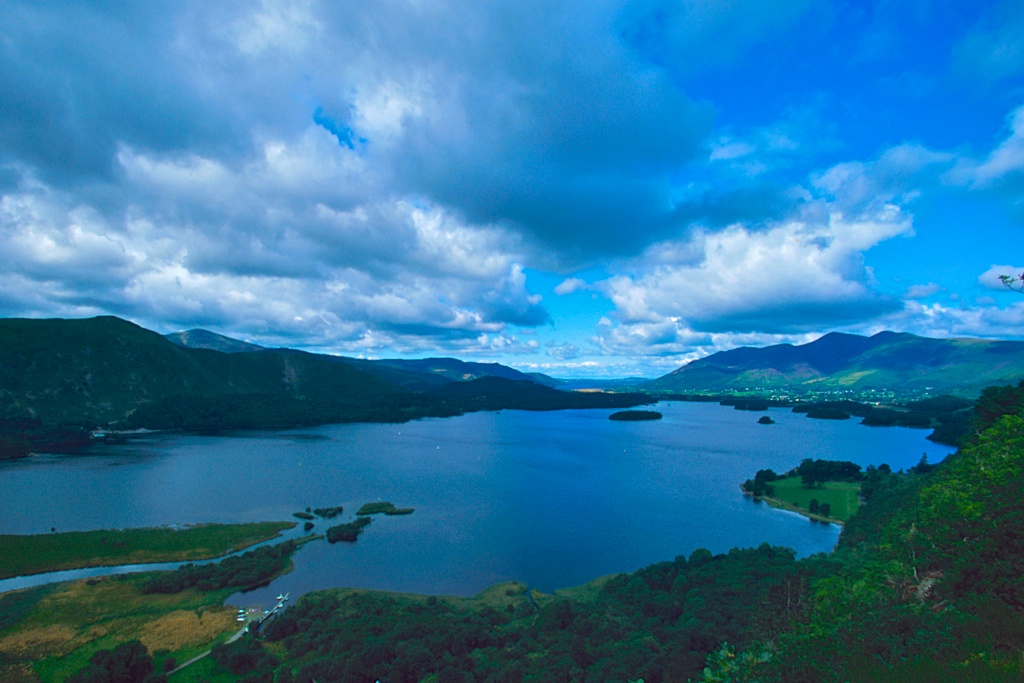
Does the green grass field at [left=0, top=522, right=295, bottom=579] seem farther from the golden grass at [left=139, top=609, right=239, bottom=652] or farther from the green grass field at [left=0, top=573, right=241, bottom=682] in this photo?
the golden grass at [left=139, top=609, right=239, bottom=652]

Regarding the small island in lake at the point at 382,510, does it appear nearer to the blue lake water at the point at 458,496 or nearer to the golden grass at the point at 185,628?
the blue lake water at the point at 458,496

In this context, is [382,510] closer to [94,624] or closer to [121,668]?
[94,624]

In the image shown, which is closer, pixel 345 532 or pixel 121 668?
pixel 121 668

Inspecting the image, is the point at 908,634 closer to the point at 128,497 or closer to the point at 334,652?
the point at 334,652

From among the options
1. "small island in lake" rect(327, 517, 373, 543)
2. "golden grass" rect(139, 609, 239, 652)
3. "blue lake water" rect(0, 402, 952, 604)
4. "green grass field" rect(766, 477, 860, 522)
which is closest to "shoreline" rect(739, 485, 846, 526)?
"green grass field" rect(766, 477, 860, 522)

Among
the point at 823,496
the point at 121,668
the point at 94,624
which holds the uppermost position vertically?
the point at 121,668

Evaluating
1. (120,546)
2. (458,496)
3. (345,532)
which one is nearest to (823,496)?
(458,496)
